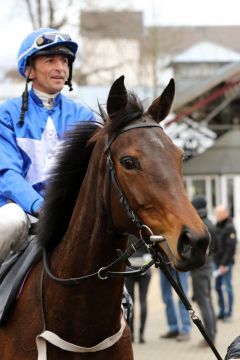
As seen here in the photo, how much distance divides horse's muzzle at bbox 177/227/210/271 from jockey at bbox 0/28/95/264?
1238mm

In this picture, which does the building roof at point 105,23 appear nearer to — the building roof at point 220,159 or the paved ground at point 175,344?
the building roof at point 220,159

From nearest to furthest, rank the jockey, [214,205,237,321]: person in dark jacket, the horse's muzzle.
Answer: the horse's muzzle, the jockey, [214,205,237,321]: person in dark jacket

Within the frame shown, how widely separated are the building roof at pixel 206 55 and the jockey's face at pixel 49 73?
150 ft

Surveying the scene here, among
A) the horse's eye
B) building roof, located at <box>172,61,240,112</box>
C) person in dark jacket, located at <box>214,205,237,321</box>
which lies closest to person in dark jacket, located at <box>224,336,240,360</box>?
the horse's eye

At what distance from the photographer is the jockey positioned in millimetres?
4430

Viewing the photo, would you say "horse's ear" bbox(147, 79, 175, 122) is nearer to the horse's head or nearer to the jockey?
the horse's head

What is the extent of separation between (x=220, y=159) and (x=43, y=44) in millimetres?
31208

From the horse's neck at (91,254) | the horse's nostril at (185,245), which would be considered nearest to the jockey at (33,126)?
the horse's neck at (91,254)

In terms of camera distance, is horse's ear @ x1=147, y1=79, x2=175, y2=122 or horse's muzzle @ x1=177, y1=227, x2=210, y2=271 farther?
horse's ear @ x1=147, y1=79, x2=175, y2=122

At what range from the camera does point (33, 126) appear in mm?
4758

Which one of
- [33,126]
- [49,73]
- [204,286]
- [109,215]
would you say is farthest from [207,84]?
[109,215]

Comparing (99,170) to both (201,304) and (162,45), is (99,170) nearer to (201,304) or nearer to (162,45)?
(201,304)

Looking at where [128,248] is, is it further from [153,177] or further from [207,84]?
[207,84]

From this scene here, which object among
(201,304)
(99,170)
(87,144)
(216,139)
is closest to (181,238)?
(99,170)
